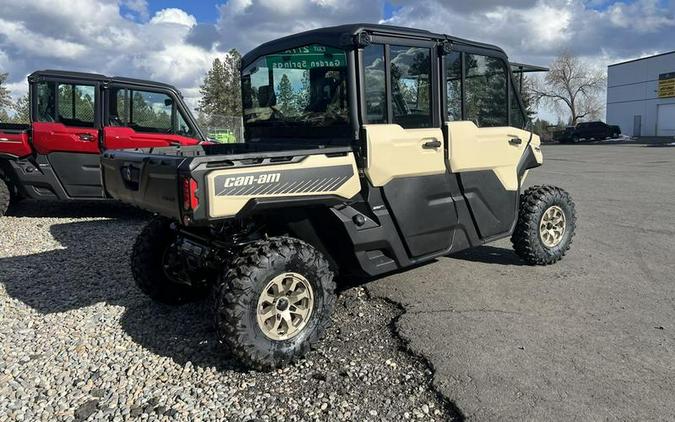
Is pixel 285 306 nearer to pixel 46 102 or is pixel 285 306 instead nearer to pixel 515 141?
pixel 515 141

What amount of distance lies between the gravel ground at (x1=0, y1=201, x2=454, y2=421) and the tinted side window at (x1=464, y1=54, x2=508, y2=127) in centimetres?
199

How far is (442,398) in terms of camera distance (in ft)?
10.7

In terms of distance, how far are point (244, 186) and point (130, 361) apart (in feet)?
4.90

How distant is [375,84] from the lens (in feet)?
14.1

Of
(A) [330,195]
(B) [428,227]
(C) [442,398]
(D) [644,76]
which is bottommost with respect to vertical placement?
(C) [442,398]

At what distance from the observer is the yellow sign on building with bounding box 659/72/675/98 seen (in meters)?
45.7

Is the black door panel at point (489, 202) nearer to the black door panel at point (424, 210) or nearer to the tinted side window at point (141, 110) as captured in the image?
the black door panel at point (424, 210)

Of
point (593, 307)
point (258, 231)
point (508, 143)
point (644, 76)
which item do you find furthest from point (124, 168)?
point (644, 76)

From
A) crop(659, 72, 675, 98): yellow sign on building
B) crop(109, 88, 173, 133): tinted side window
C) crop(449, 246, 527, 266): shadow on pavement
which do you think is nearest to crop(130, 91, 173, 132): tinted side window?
crop(109, 88, 173, 133): tinted side window

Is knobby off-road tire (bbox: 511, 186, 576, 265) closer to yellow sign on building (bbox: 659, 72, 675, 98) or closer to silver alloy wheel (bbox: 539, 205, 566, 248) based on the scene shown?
silver alloy wheel (bbox: 539, 205, 566, 248)

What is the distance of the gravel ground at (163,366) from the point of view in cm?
322

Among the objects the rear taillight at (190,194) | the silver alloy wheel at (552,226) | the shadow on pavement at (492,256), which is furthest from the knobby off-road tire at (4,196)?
the silver alloy wheel at (552,226)

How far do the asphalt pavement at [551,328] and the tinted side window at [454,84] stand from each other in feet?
5.35

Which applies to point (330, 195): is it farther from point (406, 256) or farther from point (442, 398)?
point (442, 398)
